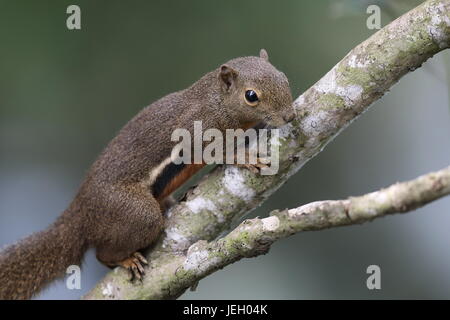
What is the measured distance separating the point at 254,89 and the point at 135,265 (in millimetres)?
1025

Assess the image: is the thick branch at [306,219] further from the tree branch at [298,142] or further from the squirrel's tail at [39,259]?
the squirrel's tail at [39,259]

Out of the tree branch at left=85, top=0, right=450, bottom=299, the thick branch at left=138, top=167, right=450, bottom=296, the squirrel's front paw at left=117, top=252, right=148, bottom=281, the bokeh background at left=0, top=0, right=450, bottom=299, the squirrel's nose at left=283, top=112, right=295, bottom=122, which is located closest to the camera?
the thick branch at left=138, top=167, right=450, bottom=296

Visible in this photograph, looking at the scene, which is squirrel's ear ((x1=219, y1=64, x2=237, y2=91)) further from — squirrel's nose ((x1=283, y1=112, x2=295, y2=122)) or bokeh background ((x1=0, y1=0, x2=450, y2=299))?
bokeh background ((x1=0, y1=0, x2=450, y2=299))

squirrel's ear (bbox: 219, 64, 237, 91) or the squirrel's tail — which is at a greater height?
squirrel's ear (bbox: 219, 64, 237, 91)

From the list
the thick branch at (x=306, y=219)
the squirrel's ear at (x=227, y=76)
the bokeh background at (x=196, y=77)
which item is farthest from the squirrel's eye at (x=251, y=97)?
the bokeh background at (x=196, y=77)

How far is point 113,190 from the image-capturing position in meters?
3.10

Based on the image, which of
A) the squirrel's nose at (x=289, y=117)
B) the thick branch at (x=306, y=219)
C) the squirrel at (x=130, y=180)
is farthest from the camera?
the squirrel at (x=130, y=180)

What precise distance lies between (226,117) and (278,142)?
1.51 ft

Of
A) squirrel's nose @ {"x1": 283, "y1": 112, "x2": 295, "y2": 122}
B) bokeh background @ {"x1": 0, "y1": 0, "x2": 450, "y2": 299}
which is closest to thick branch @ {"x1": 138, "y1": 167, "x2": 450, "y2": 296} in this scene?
squirrel's nose @ {"x1": 283, "y1": 112, "x2": 295, "y2": 122}

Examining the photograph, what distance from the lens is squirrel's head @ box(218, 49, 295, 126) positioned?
9.87 ft

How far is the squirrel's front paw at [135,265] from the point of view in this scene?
2.94 metres

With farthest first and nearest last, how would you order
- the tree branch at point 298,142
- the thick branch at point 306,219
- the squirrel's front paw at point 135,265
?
the squirrel's front paw at point 135,265 < the tree branch at point 298,142 < the thick branch at point 306,219

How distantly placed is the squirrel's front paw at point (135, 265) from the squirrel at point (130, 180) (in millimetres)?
25

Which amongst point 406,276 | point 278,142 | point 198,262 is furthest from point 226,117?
point 406,276
